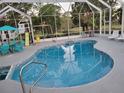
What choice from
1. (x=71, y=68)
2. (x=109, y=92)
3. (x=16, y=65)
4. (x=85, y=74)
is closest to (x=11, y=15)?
(x=16, y=65)

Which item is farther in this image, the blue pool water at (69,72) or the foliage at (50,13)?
the foliage at (50,13)

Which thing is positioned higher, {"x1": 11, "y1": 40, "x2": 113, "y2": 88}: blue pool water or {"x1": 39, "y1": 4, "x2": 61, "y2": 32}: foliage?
{"x1": 39, "y1": 4, "x2": 61, "y2": 32}: foliage

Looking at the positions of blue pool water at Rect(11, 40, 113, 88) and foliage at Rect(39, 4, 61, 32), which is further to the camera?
foliage at Rect(39, 4, 61, 32)

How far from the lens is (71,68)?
8.62 m

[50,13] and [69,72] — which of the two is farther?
[50,13]

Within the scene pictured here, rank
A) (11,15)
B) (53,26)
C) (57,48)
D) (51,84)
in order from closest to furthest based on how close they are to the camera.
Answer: (51,84), (57,48), (11,15), (53,26)

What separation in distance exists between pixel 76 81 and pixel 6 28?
783 cm

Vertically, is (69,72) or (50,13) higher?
(50,13)

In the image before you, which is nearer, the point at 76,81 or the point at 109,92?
the point at 109,92

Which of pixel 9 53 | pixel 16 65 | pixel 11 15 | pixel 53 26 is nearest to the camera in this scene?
pixel 16 65

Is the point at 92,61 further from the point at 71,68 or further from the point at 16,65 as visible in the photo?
the point at 16,65

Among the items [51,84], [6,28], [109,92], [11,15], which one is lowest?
[51,84]

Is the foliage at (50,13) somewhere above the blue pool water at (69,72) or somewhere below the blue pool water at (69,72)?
above

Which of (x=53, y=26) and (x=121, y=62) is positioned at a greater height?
(x=53, y=26)
